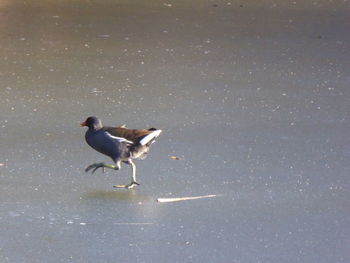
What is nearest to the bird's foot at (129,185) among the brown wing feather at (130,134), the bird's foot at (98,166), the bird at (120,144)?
the bird at (120,144)

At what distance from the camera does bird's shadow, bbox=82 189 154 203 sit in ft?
19.0

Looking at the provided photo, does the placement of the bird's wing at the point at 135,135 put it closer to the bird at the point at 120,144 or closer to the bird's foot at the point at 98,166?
the bird at the point at 120,144

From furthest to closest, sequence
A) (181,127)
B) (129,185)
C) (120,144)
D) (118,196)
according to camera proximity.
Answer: (181,127) → (120,144) → (129,185) → (118,196)

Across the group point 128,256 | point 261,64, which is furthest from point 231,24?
point 128,256

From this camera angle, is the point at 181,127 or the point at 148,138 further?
the point at 181,127

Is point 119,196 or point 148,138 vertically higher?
point 148,138

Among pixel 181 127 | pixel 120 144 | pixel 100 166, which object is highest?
pixel 120 144

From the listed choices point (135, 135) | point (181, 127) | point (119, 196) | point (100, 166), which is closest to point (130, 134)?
point (135, 135)

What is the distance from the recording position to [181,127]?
24.0ft

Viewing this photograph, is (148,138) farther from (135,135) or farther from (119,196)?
(119,196)

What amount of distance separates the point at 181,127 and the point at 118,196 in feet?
5.13

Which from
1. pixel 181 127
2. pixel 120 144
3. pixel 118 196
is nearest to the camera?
pixel 118 196

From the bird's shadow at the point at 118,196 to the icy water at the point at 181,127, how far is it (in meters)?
0.01

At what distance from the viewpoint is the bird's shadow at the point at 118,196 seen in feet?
19.0
